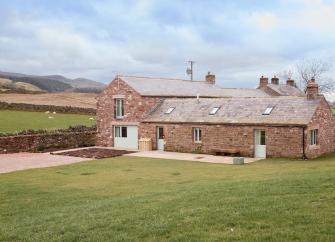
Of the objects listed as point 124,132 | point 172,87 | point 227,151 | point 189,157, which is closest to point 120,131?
point 124,132

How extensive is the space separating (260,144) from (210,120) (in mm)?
4502

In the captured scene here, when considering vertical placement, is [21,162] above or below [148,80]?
below

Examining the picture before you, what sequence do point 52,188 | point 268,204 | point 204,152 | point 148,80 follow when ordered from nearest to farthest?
point 268,204, point 52,188, point 204,152, point 148,80

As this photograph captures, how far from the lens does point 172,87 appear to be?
44500mm

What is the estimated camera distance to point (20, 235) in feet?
33.6

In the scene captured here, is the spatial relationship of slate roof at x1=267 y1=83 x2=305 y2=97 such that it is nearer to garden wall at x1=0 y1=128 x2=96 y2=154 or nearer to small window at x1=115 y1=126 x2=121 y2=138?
small window at x1=115 y1=126 x2=121 y2=138

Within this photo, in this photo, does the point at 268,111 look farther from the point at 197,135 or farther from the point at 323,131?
the point at 197,135

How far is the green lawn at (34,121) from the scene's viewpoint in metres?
47.5

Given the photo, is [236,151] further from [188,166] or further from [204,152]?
[188,166]

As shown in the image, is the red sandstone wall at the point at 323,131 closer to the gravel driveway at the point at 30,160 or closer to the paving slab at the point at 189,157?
the paving slab at the point at 189,157

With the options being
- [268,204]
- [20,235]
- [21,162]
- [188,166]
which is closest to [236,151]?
[188,166]

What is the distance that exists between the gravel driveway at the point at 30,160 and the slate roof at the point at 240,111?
903 cm

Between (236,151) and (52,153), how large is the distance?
578 inches

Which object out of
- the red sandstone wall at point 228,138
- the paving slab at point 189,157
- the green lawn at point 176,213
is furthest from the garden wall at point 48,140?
the green lawn at point 176,213
